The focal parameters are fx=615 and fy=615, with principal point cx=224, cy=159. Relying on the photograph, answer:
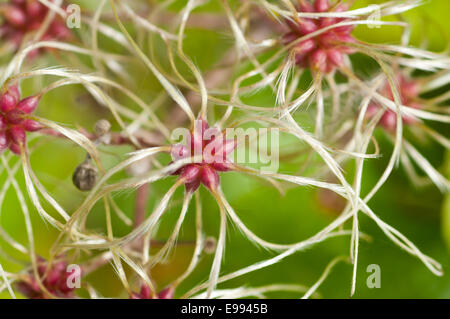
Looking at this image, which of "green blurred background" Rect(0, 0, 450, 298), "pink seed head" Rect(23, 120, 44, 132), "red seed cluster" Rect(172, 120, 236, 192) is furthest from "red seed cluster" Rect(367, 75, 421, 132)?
"pink seed head" Rect(23, 120, 44, 132)

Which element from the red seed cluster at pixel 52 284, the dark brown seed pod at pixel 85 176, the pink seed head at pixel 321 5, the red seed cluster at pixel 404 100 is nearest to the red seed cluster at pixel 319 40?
the pink seed head at pixel 321 5

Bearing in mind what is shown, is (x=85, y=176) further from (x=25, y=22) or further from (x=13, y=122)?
(x=25, y=22)

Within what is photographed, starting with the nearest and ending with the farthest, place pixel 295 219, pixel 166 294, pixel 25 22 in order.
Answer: pixel 166 294
pixel 25 22
pixel 295 219

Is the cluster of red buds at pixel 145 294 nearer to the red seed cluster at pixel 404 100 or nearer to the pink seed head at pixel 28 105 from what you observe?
the pink seed head at pixel 28 105

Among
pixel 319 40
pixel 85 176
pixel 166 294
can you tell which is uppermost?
pixel 319 40

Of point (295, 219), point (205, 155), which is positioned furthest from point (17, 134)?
point (295, 219)
